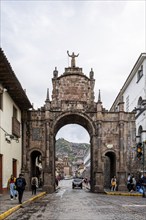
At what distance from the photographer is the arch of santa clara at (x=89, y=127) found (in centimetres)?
3588

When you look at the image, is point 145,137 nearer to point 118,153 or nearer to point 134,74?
point 118,153

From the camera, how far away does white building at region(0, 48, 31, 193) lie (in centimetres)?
2433

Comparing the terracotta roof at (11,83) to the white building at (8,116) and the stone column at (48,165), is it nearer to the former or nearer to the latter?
the white building at (8,116)

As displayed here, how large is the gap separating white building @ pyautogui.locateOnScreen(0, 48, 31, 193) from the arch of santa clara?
12.0 feet

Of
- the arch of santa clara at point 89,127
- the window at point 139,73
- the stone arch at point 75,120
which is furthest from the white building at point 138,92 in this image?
the stone arch at point 75,120

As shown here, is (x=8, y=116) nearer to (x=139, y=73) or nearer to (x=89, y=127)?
(x=89, y=127)

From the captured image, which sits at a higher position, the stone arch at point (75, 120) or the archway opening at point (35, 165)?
the stone arch at point (75, 120)

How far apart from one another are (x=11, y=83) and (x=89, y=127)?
45.7ft

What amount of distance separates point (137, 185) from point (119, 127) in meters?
5.99

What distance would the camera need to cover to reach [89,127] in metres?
38.0

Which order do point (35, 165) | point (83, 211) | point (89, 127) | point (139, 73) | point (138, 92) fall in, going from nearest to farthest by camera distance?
point (83, 211)
point (89, 127)
point (139, 73)
point (138, 92)
point (35, 165)

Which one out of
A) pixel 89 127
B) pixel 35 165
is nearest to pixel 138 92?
pixel 89 127

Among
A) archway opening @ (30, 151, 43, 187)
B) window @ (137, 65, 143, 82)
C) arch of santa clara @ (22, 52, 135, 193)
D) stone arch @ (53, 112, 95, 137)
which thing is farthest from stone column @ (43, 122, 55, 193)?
window @ (137, 65, 143, 82)

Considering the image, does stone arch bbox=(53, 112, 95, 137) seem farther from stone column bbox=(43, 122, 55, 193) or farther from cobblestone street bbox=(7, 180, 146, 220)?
cobblestone street bbox=(7, 180, 146, 220)
